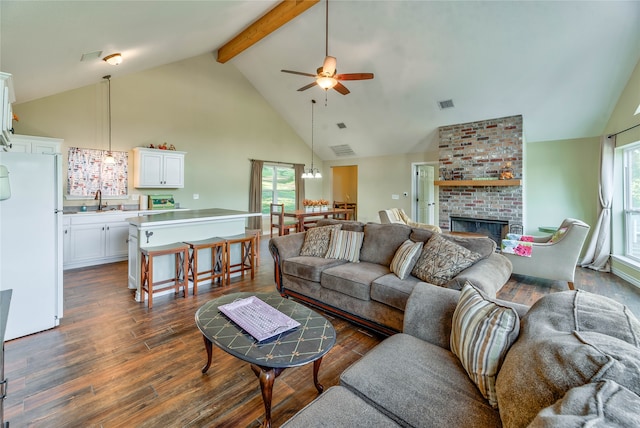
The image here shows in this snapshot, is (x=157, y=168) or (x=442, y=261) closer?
(x=442, y=261)

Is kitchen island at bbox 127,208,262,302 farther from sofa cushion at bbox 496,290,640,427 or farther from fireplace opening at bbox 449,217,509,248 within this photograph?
fireplace opening at bbox 449,217,509,248

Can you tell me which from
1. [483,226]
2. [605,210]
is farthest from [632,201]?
[483,226]

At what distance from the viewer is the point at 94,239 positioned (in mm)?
4895

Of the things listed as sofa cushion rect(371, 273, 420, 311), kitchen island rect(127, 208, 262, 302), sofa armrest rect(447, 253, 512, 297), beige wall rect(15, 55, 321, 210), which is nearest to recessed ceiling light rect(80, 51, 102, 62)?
beige wall rect(15, 55, 321, 210)

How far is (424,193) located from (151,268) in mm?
6651

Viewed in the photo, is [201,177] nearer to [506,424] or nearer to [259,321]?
[259,321]

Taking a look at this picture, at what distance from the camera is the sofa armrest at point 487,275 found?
2211mm

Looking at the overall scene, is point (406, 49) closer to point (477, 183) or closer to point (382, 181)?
point (477, 183)

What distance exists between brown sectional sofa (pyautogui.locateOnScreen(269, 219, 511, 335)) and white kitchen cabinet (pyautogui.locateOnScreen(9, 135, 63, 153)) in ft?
13.4

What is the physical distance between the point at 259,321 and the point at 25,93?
5.07m

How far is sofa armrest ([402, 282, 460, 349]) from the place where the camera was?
1.69m

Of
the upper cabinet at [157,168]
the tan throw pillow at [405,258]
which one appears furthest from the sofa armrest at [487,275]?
the upper cabinet at [157,168]

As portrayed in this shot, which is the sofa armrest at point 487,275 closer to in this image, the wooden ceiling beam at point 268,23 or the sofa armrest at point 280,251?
the sofa armrest at point 280,251

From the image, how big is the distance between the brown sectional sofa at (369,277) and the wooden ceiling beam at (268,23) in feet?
11.5
